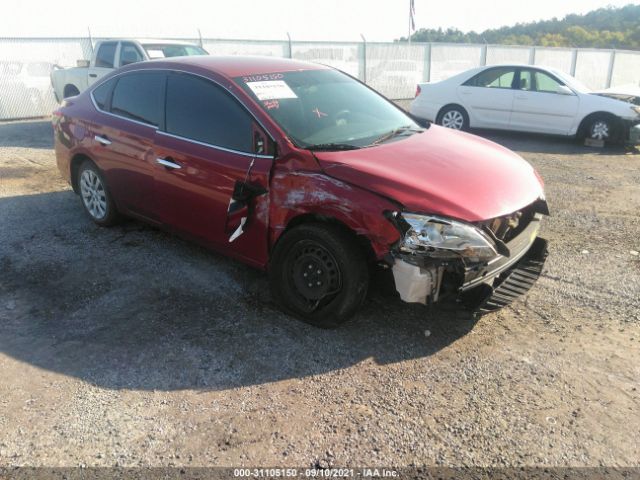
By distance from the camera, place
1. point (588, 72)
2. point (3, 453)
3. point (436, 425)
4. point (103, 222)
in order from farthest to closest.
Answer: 1. point (588, 72)
2. point (103, 222)
3. point (436, 425)
4. point (3, 453)

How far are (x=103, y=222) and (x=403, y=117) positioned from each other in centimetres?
321

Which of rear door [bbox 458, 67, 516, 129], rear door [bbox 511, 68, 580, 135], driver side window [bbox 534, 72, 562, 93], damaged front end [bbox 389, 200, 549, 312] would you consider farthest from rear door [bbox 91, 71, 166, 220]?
driver side window [bbox 534, 72, 562, 93]

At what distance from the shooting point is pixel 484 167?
3.70m

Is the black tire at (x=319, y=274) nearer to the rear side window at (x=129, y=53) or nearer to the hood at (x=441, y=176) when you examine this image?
the hood at (x=441, y=176)

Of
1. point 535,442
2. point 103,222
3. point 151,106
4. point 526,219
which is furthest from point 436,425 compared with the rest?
point 103,222

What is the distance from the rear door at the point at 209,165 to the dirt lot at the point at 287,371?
470 millimetres

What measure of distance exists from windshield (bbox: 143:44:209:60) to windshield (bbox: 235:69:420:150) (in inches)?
272

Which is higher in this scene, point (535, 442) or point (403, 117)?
point (403, 117)

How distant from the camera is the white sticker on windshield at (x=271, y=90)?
3896 mm

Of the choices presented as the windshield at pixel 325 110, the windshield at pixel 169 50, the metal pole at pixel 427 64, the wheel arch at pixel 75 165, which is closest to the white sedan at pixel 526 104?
the windshield at pixel 169 50

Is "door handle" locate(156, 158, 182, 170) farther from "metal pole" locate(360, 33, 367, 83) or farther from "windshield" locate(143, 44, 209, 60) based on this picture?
"metal pole" locate(360, 33, 367, 83)

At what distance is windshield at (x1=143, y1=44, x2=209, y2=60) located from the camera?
10384 mm

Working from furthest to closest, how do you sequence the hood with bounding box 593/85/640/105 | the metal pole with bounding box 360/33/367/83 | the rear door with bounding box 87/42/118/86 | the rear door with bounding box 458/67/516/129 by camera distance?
the metal pole with bounding box 360/33/367/83 < the rear door with bounding box 87/42/118/86 < the rear door with bounding box 458/67/516/129 < the hood with bounding box 593/85/640/105

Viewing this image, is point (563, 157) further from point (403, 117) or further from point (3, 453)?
point (3, 453)
